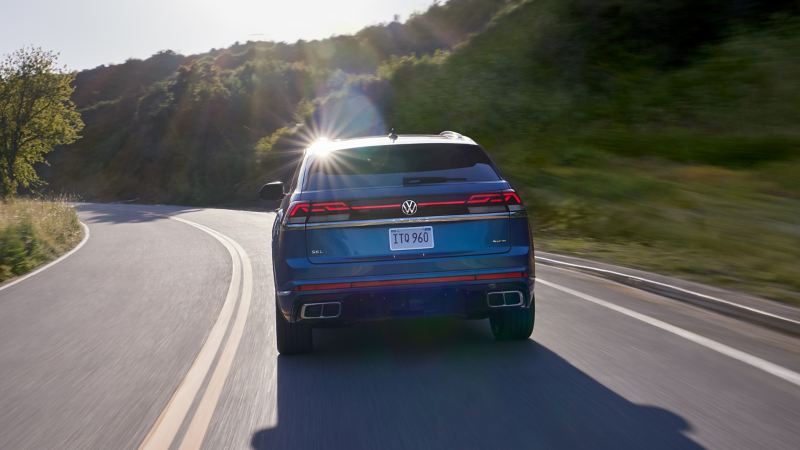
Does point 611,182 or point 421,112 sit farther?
point 421,112

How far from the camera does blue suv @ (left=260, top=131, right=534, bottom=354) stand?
5.81 meters

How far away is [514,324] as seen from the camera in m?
6.55

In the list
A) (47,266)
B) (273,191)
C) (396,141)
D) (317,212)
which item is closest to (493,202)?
(396,141)

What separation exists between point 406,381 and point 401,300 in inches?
23.4

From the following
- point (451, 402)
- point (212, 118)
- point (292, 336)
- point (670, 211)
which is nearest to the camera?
point (451, 402)

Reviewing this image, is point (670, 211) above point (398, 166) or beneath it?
beneath

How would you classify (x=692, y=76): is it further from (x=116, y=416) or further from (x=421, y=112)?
(x=116, y=416)

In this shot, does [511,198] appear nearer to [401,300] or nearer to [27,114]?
[401,300]

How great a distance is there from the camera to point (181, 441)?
4.49 m

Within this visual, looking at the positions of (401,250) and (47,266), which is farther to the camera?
(47,266)

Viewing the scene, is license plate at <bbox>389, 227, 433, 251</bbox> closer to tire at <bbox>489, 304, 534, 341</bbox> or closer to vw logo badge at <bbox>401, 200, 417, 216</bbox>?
vw logo badge at <bbox>401, 200, 417, 216</bbox>

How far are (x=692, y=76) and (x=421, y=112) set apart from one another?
13165 mm

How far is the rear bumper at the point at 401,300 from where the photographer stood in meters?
5.81

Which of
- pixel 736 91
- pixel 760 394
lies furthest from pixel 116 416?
pixel 736 91
